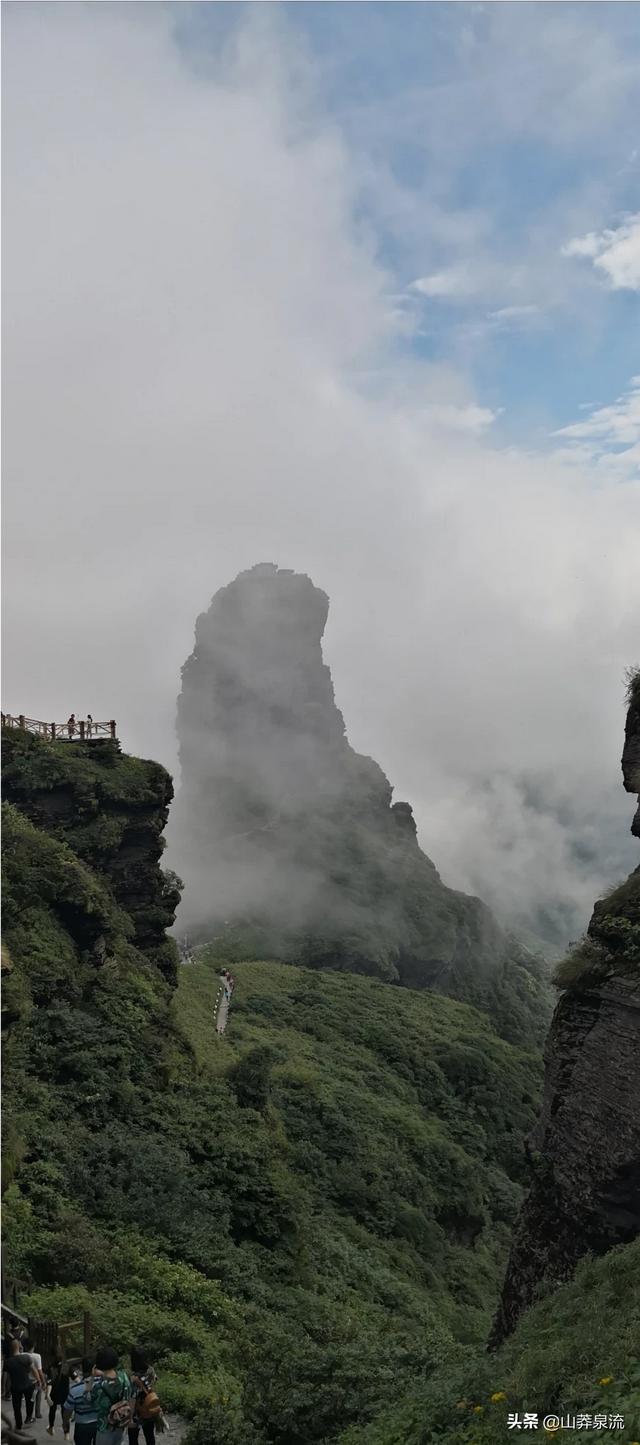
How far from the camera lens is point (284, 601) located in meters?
121

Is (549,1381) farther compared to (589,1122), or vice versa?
(589,1122)

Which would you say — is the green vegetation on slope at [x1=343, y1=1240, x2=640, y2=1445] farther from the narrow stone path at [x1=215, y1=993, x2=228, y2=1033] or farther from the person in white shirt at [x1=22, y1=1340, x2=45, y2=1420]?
the narrow stone path at [x1=215, y1=993, x2=228, y2=1033]

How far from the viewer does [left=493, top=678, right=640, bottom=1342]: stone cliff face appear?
45.8 ft

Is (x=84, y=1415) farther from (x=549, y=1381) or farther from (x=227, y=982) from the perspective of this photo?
(x=227, y=982)

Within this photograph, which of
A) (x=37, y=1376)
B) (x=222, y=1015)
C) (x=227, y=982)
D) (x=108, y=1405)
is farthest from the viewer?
(x=227, y=982)

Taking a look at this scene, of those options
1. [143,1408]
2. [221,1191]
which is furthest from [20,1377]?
[221,1191]

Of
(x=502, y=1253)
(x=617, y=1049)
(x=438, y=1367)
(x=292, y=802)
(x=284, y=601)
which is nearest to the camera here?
(x=438, y=1367)

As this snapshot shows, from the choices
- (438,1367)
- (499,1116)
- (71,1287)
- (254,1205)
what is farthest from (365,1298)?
(499,1116)

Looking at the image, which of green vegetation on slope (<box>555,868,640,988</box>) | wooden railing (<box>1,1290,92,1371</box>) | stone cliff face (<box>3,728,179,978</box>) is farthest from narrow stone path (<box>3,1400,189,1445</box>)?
stone cliff face (<box>3,728,179,978</box>)

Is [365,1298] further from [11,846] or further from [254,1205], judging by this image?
[11,846]

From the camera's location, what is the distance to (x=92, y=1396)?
881 cm

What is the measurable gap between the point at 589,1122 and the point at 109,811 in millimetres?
22638

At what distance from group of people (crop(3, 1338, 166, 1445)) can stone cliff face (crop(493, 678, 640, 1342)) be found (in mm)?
6625

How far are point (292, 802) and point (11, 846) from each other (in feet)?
257
